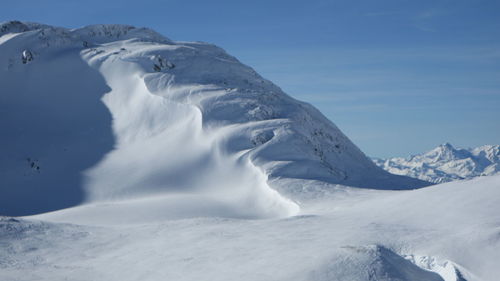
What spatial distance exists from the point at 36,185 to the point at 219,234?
972 centimetres

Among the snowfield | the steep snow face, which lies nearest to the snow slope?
the snowfield

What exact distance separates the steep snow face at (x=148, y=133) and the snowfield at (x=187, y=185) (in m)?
0.07

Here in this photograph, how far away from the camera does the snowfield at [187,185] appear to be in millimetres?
7352

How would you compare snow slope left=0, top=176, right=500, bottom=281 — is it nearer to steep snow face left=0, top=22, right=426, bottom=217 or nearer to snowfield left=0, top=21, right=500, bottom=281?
snowfield left=0, top=21, right=500, bottom=281

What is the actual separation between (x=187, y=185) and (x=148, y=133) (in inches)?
167

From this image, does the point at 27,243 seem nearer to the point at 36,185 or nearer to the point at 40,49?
the point at 36,185

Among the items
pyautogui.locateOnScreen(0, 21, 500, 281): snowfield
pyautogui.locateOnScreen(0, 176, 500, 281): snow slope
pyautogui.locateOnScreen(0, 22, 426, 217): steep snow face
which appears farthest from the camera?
pyautogui.locateOnScreen(0, 22, 426, 217): steep snow face

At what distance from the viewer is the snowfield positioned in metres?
7.35

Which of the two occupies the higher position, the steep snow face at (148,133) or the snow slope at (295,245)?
the steep snow face at (148,133)

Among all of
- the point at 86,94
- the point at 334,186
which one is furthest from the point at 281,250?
the point at 86,94

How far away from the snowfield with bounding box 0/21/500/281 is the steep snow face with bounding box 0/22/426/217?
2.9 inches

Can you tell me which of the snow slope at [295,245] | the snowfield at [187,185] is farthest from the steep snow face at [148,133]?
the snow slope at [295,245]

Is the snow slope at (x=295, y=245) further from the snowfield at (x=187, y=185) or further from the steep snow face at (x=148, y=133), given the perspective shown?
the steep snow face at (x=148, y=133)

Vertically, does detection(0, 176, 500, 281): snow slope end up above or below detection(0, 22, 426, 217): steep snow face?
below
